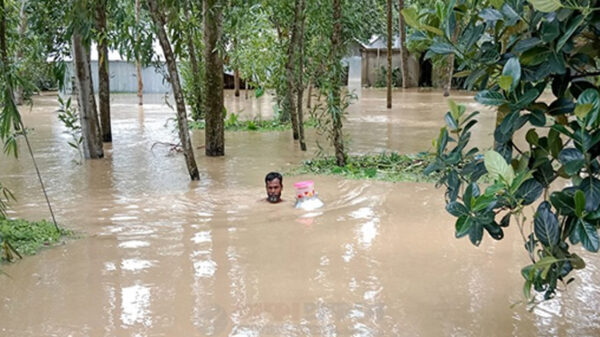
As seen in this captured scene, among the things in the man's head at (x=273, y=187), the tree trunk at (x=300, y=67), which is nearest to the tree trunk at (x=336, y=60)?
the tree trunk at (x=300, y=67)

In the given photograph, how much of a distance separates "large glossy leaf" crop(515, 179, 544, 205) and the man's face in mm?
5016

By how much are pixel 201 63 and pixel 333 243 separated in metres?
9.22

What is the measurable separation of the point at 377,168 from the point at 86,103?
462cm

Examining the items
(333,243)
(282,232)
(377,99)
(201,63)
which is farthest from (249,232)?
(377,99)

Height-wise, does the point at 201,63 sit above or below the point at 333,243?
above

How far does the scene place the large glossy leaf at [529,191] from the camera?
1946 millimetres

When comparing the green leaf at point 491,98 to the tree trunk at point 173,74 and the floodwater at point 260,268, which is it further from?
the tree trunk at point 173,74

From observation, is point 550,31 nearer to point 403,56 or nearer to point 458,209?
point 458,209

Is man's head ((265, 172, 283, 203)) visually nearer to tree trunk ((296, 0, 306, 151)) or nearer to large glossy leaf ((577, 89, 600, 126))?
tree trunk ((296, 0, 306, 151))

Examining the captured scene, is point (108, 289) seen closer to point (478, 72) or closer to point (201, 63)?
point (478, 72)

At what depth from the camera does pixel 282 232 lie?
5879 millimetres

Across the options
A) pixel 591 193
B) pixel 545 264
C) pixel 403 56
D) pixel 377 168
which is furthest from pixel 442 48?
pixel 403 56

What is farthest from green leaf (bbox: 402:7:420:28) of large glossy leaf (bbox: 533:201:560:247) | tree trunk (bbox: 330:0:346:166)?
tree trunk (bbox: 330:0:346:166)

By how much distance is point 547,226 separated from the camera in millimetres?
1911
